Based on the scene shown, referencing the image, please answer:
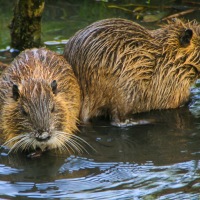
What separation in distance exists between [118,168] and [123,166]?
60mm

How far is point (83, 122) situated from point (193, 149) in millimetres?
1146

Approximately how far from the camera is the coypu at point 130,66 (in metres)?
5.97

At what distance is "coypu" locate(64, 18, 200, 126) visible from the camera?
19.6 ft

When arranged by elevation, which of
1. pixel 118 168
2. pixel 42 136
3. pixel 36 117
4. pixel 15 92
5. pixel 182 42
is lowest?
pixel 118 168

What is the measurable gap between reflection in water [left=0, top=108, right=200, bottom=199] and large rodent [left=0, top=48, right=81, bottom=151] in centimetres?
19

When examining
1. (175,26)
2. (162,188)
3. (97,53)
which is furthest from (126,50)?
(162,188)

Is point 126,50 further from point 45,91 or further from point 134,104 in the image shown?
point 45,91

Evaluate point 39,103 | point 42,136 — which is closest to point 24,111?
point 39,103

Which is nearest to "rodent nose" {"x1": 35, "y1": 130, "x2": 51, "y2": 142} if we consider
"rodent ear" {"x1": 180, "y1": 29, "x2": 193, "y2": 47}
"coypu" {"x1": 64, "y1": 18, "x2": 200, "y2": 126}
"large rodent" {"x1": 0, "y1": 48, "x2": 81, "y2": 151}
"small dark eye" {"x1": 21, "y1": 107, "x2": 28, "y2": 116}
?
"large rodent" {"x1": 0, "y1": 48, "x2": 81, "y2": 151}

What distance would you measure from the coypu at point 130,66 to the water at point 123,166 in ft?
0.56

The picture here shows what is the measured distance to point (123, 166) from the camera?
516 cm

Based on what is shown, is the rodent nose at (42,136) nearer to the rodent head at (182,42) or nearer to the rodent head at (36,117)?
the rodent head at (36,117)

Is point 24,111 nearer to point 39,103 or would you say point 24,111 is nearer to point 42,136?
point 39,103

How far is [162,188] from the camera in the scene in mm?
4730
